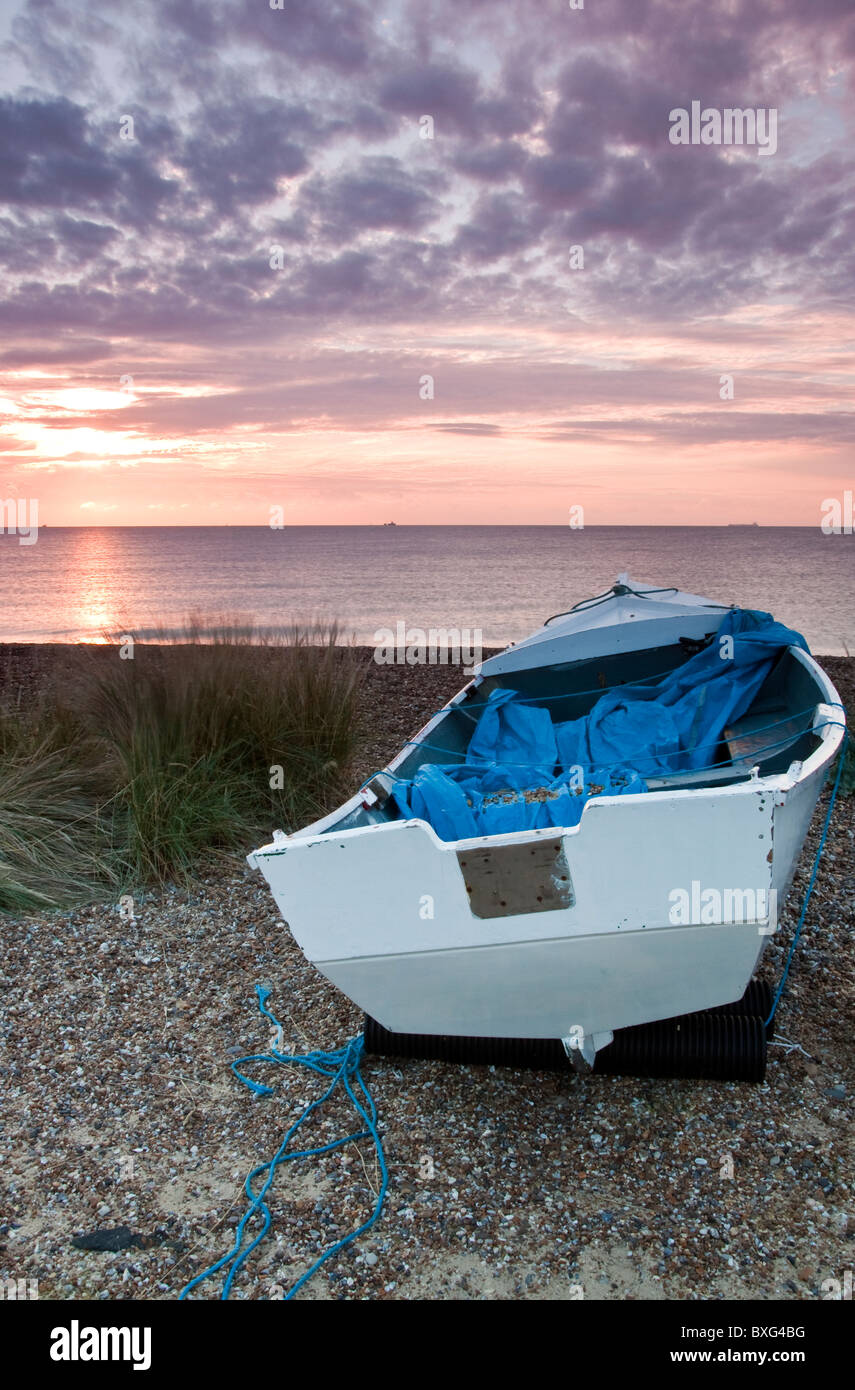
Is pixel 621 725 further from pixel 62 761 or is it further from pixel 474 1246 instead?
pixel 62 761

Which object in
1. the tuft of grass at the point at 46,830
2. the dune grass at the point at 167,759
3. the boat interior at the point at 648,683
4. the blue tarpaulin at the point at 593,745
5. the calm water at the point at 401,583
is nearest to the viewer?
the blue tarpaulin at the point at 593,745

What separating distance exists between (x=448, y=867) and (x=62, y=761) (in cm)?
398

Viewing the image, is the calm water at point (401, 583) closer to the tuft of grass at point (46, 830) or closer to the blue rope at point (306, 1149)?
the tuft of grass at point (46, 830)

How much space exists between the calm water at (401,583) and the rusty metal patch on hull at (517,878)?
399 centimetres

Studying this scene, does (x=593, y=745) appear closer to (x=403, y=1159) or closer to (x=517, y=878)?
(x=517, y=878)

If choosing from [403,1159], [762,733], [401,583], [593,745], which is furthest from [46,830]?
[401,583]

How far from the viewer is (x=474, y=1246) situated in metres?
2.68

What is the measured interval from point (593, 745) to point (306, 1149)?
2430 mm

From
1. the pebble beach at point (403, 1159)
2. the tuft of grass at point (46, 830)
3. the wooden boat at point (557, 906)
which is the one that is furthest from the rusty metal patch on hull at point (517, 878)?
the tuft of grass at point (46, 830)

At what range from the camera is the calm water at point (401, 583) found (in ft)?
81.6

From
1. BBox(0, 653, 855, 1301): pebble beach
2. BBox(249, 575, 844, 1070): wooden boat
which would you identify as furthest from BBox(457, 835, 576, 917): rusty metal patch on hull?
BBox(0, 653, 855, 1301): pebble beach

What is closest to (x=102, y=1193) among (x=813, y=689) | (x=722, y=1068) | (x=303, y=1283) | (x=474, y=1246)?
(x=303, y=1283)

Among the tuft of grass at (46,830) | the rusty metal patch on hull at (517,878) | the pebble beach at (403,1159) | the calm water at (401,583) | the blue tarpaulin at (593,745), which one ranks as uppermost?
the calm water at (401,583)

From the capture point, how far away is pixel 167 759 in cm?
564
